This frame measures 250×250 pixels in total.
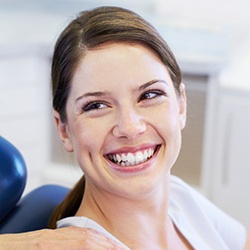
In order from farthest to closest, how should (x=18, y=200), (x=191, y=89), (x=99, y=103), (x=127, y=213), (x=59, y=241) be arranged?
1. (x=191, y=89)
2. (x=18, y=200)
3. (x=127, y=213)
4. (x=99, y=103)
5. (x=59, y=241)

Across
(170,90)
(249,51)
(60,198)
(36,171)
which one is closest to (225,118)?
(249,51)

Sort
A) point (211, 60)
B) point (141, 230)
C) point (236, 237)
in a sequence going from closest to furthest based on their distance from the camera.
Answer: point (141, 230) < point (236, 237) < point (211, 60)

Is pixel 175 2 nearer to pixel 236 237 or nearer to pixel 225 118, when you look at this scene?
pixel 225 118

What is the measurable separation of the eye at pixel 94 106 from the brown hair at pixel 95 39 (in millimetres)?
59

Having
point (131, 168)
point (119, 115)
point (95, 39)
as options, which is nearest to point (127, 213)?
point (131, 168)

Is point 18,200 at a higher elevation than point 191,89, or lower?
higher

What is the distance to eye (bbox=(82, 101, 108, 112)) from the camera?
1159 mm

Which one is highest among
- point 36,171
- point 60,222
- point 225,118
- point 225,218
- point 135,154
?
point 135,154

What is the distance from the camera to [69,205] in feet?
4.49

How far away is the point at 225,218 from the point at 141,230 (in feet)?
0.93

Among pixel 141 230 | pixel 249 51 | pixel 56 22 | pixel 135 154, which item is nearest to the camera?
pixel 135 154

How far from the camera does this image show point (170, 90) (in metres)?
1.22

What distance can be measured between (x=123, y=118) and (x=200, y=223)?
1.36 ft

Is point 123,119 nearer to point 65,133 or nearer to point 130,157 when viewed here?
point 130,157
